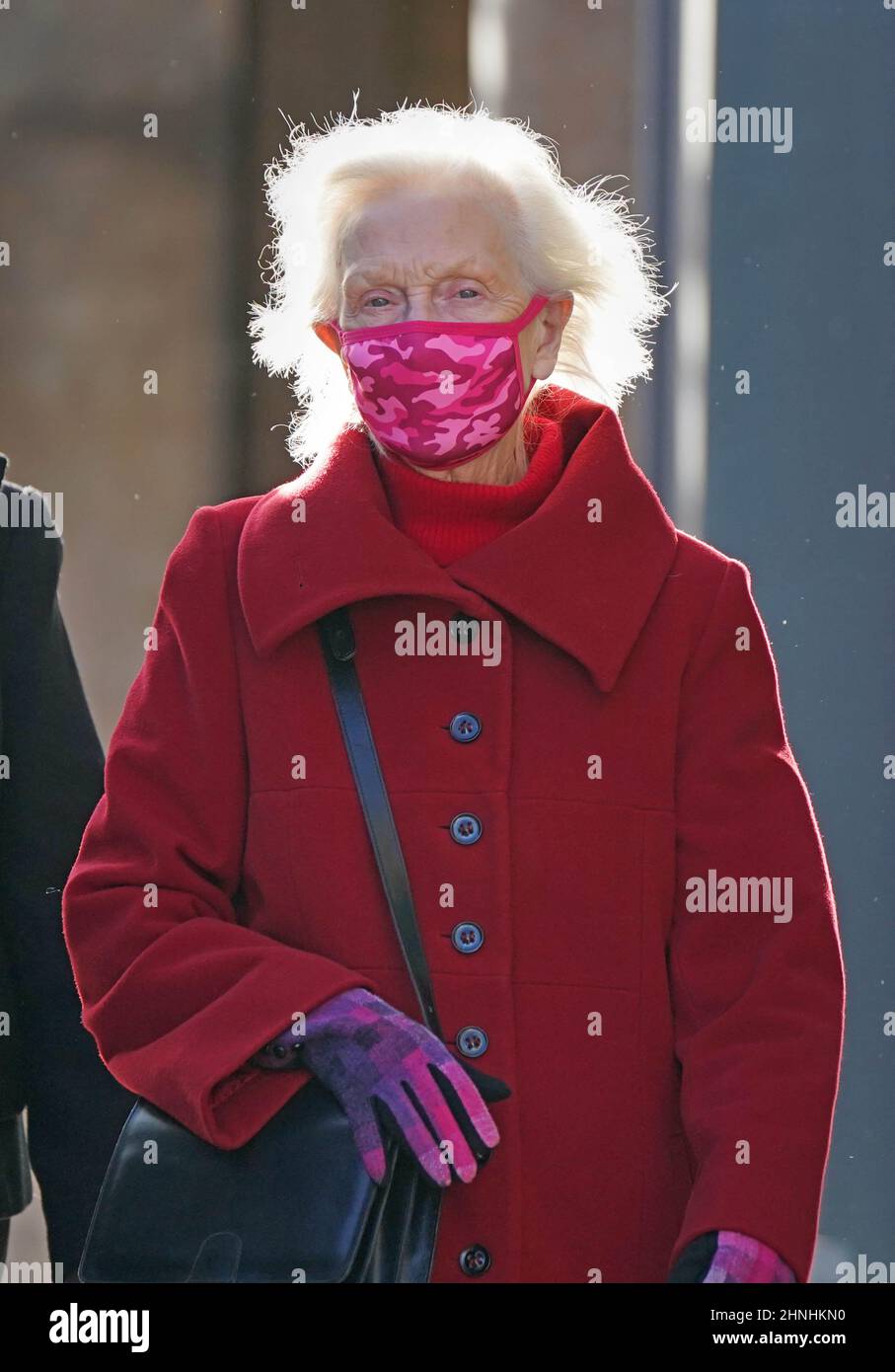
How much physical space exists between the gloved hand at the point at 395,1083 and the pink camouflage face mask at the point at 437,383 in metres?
0.81

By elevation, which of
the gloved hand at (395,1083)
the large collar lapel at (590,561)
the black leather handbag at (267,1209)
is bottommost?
the black leather handbag at (267,1209)

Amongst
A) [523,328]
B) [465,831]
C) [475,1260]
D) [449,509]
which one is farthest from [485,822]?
[523,328]

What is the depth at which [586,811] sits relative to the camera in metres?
2.78

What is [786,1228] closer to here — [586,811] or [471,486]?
[586,811]

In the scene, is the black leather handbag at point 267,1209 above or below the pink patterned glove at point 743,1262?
above

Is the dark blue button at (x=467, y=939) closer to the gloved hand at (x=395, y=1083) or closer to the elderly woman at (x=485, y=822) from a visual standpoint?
the elderly woman at (x=485, y=822)

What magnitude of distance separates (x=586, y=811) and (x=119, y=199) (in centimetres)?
351

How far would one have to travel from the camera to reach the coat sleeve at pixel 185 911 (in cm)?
261

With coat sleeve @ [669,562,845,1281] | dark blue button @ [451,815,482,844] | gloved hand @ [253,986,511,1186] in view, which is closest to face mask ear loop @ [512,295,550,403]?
coat sleeve @ [669,562,845,1281]

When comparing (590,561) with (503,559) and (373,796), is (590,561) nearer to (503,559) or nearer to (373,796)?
(503,559)

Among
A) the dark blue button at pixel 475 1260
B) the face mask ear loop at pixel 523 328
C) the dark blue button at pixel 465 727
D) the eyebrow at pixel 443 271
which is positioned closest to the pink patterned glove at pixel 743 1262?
the dark blue button at pixel 475 1260

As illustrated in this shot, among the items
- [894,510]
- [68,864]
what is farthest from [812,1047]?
[894,510]

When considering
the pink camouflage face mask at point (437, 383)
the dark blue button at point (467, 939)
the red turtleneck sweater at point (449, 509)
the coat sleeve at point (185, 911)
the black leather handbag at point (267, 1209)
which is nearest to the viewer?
the black leather handbag at point (267, 1209)

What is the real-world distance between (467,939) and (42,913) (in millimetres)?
813
